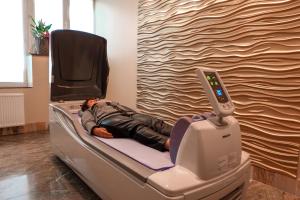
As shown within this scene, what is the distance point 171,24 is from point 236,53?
1.02 m

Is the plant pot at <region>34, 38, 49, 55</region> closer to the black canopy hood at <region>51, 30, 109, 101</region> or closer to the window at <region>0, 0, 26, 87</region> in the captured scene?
the window at <region>0, 0, 26, 87</region>

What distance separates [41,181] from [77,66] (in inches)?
49.6

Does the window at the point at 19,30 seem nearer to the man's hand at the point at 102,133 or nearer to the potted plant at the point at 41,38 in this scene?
Result: the potted plant at the point at 41,38

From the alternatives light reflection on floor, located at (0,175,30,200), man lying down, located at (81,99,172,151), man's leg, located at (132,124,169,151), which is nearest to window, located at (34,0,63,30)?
man lying down, located at (81,99,172,151)

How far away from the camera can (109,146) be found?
4.86 ft

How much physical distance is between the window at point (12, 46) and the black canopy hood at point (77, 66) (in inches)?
55.4

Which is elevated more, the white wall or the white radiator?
the white wall

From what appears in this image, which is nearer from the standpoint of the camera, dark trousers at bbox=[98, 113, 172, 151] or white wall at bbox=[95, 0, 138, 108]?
dark trousers at bbox=[98, 113, 172, 151]

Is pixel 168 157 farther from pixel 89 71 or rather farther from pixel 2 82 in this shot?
pixel 2 82

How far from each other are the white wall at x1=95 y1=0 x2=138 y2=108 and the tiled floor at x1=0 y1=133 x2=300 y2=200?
1.59m

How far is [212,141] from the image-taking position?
1.08 metres

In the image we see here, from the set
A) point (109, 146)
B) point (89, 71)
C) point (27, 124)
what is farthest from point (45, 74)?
point (109, 146)

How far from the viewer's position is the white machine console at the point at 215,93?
1099mm

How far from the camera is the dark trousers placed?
154 centimetres
